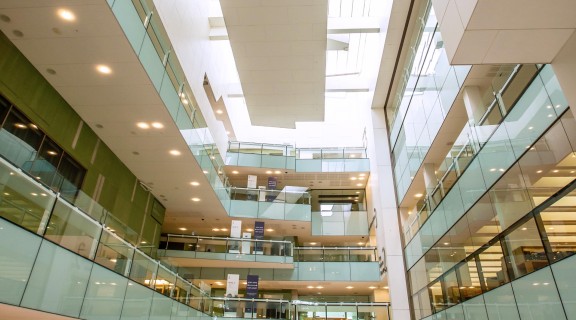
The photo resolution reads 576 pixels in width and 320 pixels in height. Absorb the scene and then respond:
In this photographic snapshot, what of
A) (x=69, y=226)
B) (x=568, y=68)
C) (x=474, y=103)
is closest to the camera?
(x=568, y=68)

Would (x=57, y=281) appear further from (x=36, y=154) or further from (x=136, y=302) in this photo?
(x=36, y=154)

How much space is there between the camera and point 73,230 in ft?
22.2

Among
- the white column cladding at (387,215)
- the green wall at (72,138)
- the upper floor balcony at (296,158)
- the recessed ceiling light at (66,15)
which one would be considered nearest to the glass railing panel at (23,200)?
the recessed ceiling light at (66,15)

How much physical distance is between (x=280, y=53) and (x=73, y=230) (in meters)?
11.8

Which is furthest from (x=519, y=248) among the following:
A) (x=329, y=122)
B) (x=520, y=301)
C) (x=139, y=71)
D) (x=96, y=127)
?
(x=329, y=122)

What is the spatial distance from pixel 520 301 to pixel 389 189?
35.1ft

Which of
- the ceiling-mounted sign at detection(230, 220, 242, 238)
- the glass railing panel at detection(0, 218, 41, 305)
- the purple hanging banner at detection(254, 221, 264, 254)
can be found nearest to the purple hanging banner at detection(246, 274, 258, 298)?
the purple hanging banner at detection(254, 221, 264, 254)

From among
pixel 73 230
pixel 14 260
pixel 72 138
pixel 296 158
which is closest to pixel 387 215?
pixel 296 158

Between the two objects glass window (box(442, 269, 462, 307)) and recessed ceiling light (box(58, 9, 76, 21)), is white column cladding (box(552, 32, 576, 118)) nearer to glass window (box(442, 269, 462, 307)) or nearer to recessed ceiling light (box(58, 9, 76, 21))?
glass window (box(442, 269, 462, 307))

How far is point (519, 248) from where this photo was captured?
748cm

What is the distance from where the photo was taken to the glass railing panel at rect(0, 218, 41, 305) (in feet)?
16.4

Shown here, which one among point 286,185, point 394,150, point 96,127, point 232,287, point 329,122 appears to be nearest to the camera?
point 96,127

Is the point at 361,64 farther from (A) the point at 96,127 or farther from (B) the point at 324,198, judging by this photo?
(A) the point at 96,127

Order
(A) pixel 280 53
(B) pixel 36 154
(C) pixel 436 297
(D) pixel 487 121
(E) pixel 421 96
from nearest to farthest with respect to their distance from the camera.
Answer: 1. (D) pixel 487 121
2. (B) pixel 36 154
3. (C) pixel 436 297
4. (E) pixel 421 96
5. (A) pixel 280 53
